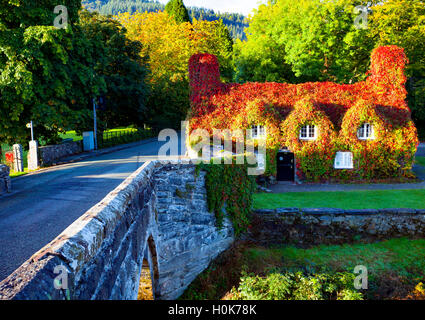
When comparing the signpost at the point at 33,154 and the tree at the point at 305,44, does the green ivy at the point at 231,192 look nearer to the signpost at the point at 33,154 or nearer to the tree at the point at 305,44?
the signpost at the point at 33,154

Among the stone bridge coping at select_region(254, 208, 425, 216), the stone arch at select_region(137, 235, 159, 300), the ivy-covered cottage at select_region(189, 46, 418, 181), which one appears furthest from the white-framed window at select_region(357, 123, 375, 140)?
the stone arch at select_region(137, 235, 159, 300)

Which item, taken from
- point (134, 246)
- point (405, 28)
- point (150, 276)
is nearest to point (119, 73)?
point (150, 276)

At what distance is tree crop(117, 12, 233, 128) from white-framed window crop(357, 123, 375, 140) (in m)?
24.6

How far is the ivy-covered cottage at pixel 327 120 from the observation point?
18828 mm

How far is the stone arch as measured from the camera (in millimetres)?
7965

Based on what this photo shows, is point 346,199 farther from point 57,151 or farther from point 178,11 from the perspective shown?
point 178,11

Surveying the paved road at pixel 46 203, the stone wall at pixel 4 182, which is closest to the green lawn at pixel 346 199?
the paved road at pixel 46 203

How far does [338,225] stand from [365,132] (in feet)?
26.2

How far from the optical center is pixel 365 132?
19.3 meters

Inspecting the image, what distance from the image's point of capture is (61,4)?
1717 centimetres

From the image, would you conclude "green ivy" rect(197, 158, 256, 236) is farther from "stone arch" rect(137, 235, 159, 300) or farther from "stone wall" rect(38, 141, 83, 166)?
"stone wall" rect(38, 141, 83, 166)

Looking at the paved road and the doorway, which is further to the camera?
the doorway

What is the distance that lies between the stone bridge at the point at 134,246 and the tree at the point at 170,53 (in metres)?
30.2

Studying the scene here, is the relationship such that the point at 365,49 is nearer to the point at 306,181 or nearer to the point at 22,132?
the point at 306,181
